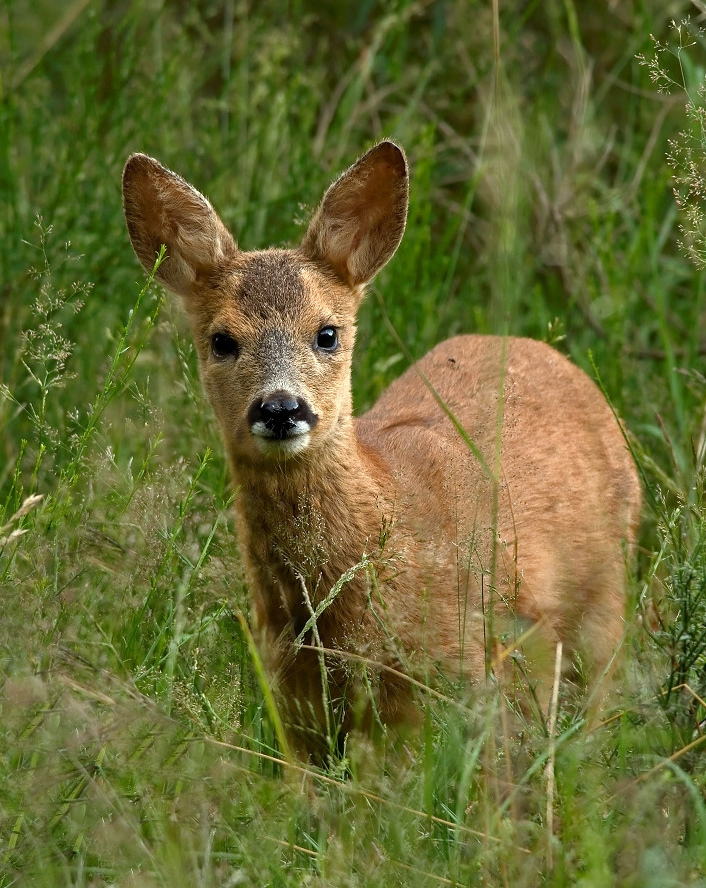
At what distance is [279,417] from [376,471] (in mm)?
486

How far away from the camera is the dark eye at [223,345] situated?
3970mm

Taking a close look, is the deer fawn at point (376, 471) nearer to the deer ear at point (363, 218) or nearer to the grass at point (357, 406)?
the deer ear at point (363, 218)

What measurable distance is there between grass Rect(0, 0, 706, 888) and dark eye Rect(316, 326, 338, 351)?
395 mm

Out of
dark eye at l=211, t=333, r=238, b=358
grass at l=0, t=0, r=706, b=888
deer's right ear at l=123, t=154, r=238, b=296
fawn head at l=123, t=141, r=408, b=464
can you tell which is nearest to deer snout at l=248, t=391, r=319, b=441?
fawn head at l=123, t=141, r=408, b=464

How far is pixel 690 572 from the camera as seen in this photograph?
2996 mm

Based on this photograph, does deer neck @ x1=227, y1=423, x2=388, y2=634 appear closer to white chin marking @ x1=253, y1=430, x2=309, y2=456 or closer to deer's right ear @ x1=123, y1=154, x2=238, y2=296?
white chin marking @ x1=253, y1=430, x2=309, y2=456

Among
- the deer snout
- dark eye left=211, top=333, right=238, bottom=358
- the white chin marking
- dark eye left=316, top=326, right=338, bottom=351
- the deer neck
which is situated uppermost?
dark eye left=316, top=326, right=338, bottom=351

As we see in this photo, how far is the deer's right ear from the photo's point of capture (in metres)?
4.23

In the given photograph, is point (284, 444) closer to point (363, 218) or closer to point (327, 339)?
point (327, 339)

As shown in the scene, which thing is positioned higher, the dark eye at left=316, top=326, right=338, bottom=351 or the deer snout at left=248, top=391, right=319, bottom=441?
the dark eye at left=316, top=326, right=338, bottom=351

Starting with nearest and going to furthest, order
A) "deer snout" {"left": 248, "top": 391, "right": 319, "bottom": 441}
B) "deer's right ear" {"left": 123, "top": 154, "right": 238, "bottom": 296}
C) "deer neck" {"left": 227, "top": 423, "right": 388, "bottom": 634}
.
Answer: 1. "deer snout" {"left": 248, "top": 391, "right": 319, "bottom": 441}
2. "deer neck" {"left": 227, "top": 423, "right": 388, "bottom": 634}
3. "deer's right ear" {"left": 123, "top": 154, "right": 238, "bottom": 296}

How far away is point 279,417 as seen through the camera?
355cm

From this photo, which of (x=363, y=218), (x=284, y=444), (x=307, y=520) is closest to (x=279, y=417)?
(x=284, y=444)

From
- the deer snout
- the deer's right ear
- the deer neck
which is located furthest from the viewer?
the deer's right ear
